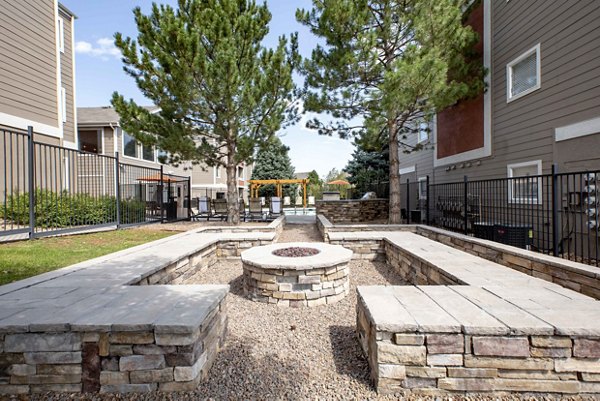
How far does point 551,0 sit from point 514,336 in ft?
24.6

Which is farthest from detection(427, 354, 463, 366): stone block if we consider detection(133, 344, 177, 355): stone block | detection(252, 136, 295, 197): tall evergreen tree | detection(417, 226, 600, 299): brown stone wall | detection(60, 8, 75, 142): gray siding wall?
detection(252, 136, 295, 197): tall evergreen tree

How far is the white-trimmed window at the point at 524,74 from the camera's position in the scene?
6484mm

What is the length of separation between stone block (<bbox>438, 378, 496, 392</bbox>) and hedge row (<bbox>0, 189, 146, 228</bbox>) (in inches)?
287

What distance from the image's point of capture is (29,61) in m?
9.36

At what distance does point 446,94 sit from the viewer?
7.77m

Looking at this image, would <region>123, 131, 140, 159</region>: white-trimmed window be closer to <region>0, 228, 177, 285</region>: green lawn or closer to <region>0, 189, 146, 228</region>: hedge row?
<region>0, 189, 146, 228</region>: hedge row

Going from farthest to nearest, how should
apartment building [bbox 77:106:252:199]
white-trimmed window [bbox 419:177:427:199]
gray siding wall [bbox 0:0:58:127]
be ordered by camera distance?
apartment building [bbox 77:106:252:199] < white-trimmed window [bbox 419:177:427:199] < gray siding wall [bbox 0:0:58:127]

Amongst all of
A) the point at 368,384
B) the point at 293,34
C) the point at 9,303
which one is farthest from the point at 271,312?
the point at 293,34

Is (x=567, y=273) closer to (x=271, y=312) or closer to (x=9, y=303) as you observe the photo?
(x=271, y=312)

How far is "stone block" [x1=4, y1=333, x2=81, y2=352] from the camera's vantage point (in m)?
1.96

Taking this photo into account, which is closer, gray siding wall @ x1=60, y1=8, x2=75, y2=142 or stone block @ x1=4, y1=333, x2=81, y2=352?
stone block @ x1=4, y1=333, x2=81, y2=352

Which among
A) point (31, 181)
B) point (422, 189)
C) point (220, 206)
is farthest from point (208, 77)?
point (422, 189)

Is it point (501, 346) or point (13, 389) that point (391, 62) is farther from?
point (13, 389)

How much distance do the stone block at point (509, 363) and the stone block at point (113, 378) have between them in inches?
88.8
